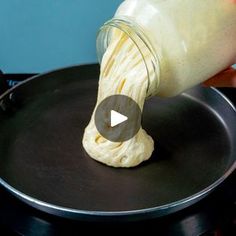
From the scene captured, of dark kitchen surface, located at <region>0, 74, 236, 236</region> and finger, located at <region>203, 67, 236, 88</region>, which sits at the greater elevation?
finger, located at <region>203, 67, 236, 88</region>

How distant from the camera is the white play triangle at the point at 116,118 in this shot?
796 millimetres

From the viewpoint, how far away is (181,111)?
0.95 meters

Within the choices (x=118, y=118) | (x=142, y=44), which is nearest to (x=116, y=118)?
(x=118, y=118)

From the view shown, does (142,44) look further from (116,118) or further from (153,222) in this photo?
(153,222)

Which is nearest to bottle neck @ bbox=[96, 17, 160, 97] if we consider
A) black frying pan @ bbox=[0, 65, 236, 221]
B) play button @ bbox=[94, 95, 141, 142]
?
play button @ bbox=[94, 95, 141, 142]

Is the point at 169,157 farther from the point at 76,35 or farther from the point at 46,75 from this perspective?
the point at 76,35

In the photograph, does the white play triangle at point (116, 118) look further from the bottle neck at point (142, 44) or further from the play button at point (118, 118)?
the bottle neck at point (142, 44)

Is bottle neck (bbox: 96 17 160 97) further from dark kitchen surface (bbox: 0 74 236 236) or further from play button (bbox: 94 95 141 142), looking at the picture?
dark kitchen surface (bbox: 0 74 236 236)

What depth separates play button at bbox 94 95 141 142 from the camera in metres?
0.78

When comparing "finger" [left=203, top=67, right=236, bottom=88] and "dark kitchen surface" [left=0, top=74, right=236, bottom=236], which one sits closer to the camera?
"dark kitchen surface" [left=0, top=74, right=236, bottom=236]

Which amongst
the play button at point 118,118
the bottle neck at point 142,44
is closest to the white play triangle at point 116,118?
the play button at point 118,118

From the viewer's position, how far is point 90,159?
826 mm

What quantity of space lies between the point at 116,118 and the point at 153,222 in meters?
0.21

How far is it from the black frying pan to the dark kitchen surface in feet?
0.09
